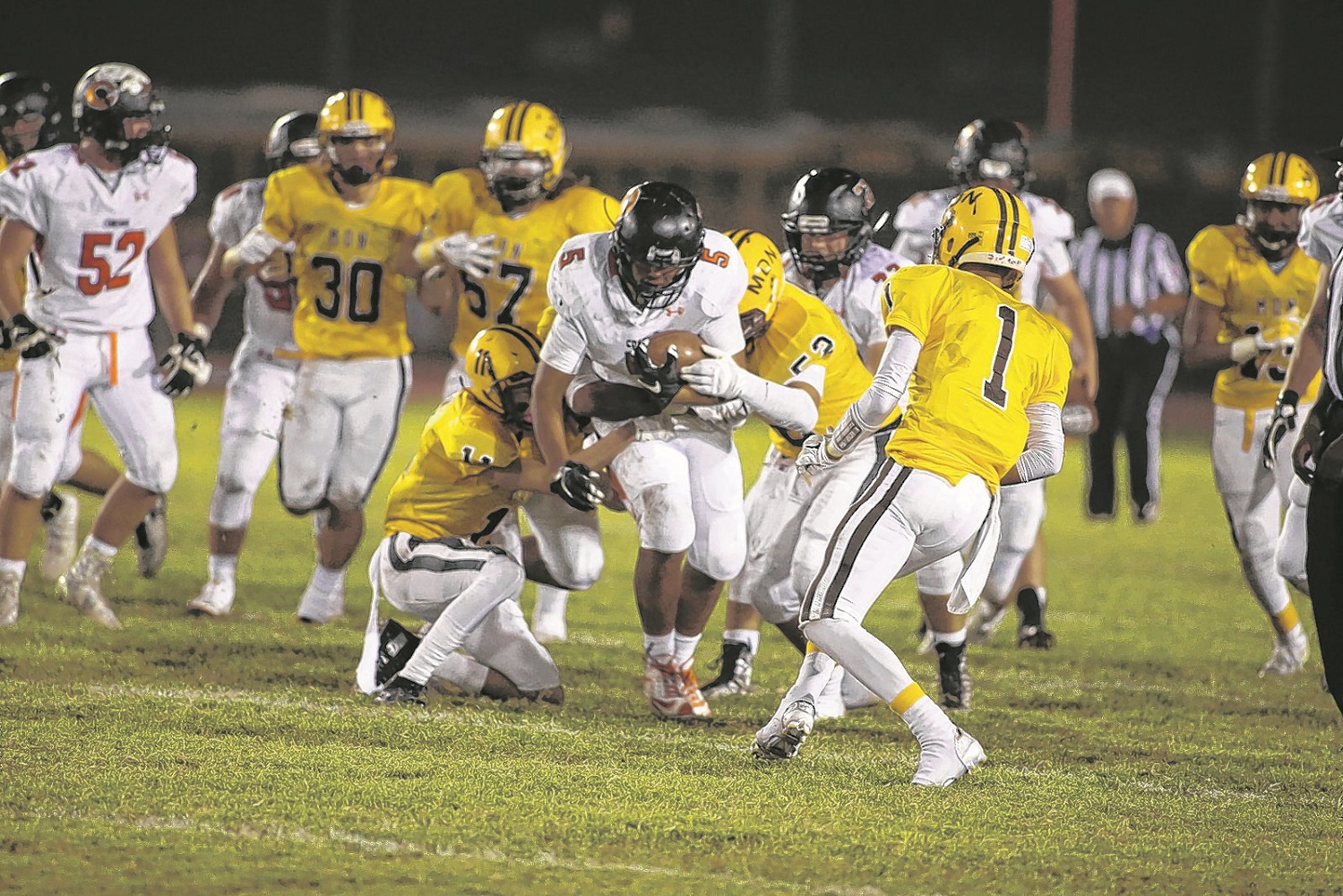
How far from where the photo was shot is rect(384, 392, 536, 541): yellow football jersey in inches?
182

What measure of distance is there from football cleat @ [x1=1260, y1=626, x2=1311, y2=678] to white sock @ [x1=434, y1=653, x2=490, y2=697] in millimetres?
2776

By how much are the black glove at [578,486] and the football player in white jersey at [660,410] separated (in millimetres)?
121

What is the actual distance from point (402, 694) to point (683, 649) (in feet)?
2.56

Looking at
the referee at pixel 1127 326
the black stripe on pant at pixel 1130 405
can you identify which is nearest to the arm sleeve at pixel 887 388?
the referee at pixel 1127 326

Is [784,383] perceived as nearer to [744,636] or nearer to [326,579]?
[744,636]

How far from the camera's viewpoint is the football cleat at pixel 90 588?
5605 mm

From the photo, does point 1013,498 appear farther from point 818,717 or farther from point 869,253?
point 818,717

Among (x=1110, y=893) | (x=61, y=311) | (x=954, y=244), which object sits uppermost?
(x=954, y=244)

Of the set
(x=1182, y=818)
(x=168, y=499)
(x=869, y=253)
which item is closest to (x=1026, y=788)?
(x=1182, y=818)

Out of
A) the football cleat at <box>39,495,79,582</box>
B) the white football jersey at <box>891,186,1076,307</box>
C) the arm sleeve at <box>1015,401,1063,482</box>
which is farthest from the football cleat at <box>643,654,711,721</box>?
the football cleat at <box>39,495,79,582</box>

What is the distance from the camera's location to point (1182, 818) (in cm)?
364

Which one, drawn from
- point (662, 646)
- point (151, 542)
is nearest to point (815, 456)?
point (662, 646)

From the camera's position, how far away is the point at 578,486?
4.29m

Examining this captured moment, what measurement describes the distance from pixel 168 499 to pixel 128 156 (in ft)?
13.1
